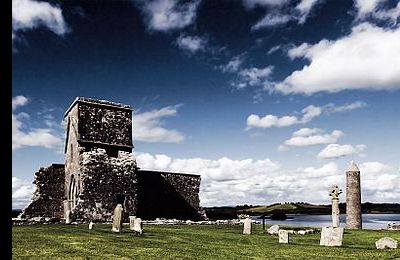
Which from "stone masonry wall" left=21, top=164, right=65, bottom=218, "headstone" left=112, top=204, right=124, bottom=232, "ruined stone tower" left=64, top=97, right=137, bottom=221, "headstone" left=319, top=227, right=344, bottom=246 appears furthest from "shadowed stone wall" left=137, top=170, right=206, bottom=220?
"headstone" left=319, top=227, right=344, bottom=246

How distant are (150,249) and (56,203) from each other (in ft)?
72.7

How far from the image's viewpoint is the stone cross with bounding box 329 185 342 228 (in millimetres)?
21188

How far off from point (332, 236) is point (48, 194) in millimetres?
23205

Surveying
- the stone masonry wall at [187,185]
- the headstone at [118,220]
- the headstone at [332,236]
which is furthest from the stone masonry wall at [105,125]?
the headstone at [332,236]

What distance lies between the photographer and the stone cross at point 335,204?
21188 millimetres

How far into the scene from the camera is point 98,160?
99.7 ft

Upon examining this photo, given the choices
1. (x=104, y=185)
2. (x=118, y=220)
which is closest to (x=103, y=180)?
(x=104, y=185)

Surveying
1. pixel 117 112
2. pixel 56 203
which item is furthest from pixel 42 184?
pixel 117 112

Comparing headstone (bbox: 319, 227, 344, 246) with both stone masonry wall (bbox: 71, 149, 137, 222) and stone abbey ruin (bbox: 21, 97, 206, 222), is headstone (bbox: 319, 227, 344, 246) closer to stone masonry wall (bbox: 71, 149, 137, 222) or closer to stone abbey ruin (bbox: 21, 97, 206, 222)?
stone abbey ruin (bbox: 21, 97, 206, 222)

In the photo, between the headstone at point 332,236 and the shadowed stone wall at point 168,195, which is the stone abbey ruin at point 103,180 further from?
the headstone at point 332,236

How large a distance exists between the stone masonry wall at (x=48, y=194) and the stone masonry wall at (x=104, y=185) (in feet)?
14.4

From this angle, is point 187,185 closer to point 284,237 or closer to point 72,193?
point 72,193

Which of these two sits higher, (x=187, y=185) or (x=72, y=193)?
(x=187, y=185)
